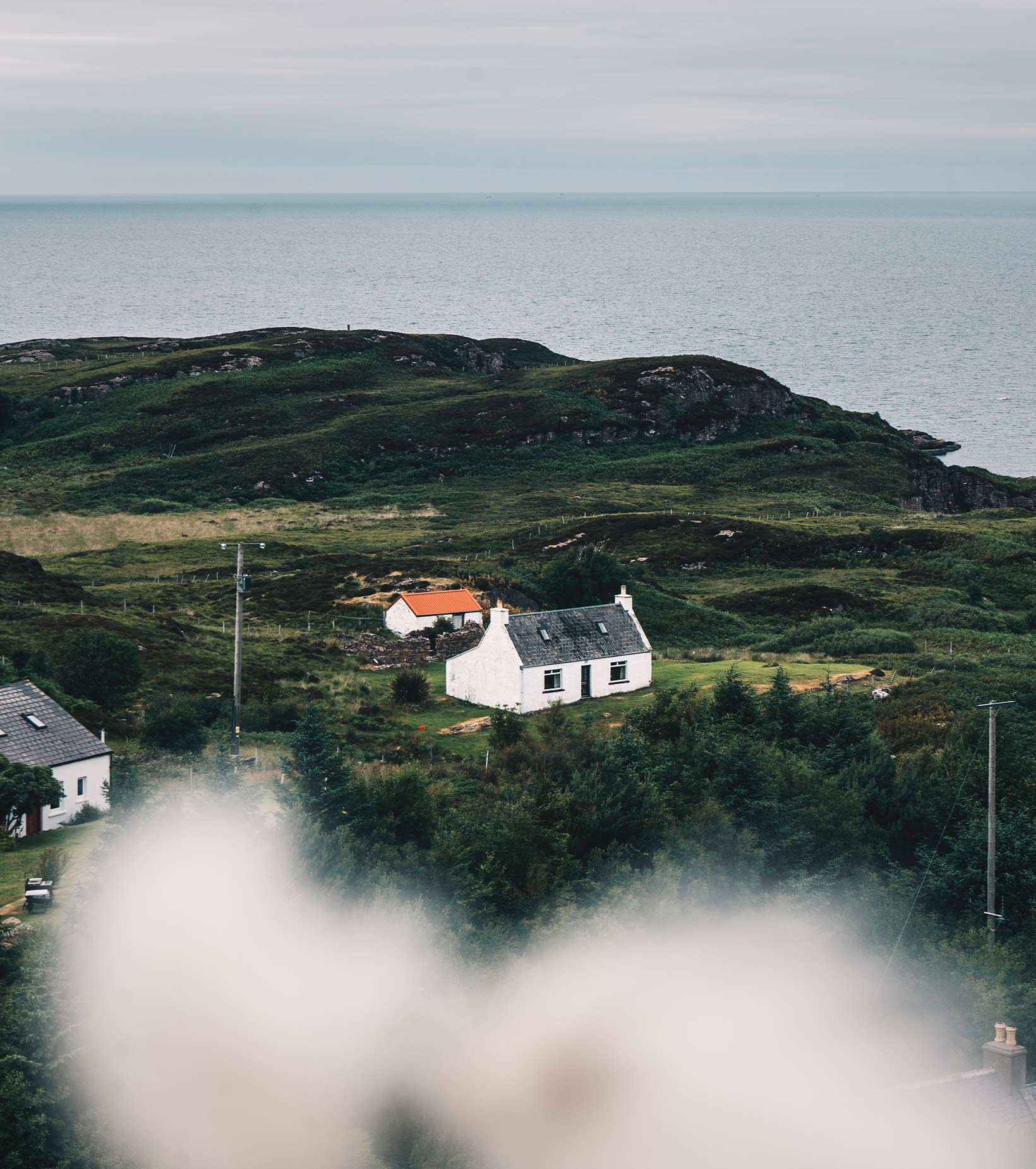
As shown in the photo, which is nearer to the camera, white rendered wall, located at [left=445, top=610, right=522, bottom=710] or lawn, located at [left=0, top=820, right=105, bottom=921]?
lawn, located at [left=0, top=820, right=105, bottom=921]

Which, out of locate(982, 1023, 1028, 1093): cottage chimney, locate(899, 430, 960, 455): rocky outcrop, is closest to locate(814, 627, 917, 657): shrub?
locate(982, 1023, 1028, 1093): cottage chimney

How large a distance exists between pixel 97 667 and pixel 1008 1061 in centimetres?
3282

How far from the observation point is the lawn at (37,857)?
97.8ft

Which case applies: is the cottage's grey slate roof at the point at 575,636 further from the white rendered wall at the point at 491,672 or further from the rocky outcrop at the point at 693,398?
the rocky outcrop at the point at 693,398

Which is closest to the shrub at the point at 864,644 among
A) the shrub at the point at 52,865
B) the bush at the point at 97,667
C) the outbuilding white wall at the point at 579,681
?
the outbuilding white wall at the point at 579,681

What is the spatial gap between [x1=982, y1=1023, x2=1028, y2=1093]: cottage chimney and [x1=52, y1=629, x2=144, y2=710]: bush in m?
31.6

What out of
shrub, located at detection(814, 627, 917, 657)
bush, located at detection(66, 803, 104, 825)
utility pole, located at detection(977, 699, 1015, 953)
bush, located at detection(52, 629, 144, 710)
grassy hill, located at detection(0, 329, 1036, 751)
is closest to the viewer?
utility pole, located at detection(977, 699, 1015, 953)

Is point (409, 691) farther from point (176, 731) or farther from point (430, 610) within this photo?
point (176, 731)

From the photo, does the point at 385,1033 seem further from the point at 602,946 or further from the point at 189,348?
the point at 189,348

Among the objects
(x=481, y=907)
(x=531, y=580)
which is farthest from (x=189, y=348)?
(x=481, y=907)

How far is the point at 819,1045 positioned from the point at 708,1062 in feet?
9.56

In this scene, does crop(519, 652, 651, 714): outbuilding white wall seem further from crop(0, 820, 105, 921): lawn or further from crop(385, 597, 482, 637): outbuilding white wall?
crop(0, 820, 105, 921): lawn

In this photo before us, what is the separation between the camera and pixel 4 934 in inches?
1076

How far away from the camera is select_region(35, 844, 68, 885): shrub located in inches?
1222
